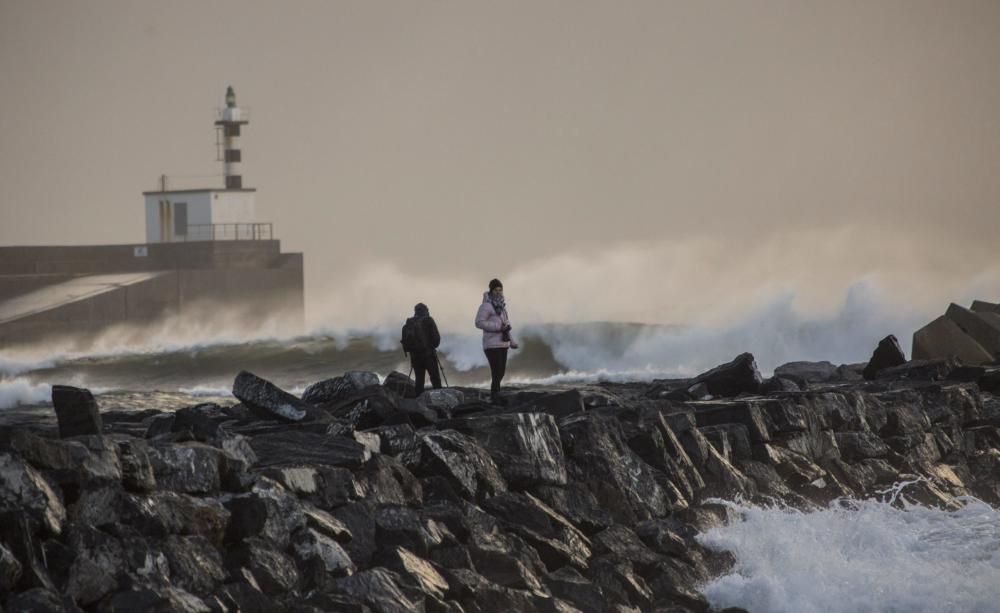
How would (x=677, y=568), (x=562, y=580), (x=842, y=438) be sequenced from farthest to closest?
(x=842, y=438)
(x=677, y=568)
(x=562, y=580)

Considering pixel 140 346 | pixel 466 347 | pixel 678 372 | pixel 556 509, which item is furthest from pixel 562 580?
pixel 140 346

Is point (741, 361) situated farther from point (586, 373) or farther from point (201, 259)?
point (201, 259)

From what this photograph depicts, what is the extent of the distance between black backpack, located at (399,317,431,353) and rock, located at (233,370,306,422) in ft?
9.16

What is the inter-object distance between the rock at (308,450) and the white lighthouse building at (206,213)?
47.1m

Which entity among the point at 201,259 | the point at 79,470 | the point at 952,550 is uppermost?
the point at 201,259

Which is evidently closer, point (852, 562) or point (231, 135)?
point (852, 562)

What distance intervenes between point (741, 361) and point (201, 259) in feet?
132

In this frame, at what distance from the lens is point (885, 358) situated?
1709 centimetres

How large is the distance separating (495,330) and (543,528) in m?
4.37

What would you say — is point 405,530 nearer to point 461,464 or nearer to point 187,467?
point 461,464

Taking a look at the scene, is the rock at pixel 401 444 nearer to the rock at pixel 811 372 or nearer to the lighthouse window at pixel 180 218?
the rock at pixel 811 372

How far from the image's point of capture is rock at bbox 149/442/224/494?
26.1ft

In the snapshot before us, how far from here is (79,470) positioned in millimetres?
7445

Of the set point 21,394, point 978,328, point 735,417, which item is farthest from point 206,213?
point 735,417
